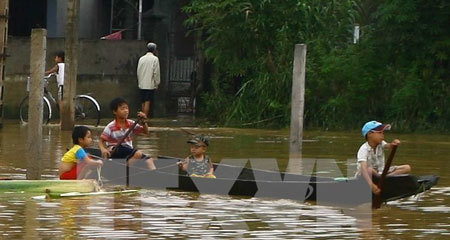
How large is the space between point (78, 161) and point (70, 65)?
928cm

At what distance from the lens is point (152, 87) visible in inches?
1078

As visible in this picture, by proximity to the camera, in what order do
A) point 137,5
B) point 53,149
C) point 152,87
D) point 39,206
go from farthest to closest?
1. point 137,5
2. point 152,87
3. point 53,149
4. point 39,206

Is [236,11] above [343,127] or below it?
above

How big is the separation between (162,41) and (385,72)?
684 centimetres

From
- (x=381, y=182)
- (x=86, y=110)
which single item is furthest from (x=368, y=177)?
(x=86, y=110)

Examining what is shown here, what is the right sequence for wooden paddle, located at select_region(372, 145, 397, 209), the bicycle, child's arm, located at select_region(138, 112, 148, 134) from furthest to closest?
the bicycle, child's arm, located at select_region(138, 112, 148, 134), wooden paddle, located at select_region(372, 145, 397, 209)

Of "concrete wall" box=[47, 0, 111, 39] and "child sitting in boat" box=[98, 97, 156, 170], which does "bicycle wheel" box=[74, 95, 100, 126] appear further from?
"child sitting in boat" box=[98, 97, 156, 170]

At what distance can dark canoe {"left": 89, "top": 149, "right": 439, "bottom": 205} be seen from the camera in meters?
13.5

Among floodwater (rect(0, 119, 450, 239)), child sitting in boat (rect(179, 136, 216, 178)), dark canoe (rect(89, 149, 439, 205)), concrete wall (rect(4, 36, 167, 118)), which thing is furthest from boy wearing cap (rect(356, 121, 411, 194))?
concrete wall (rect(4, 36, 167, 118))

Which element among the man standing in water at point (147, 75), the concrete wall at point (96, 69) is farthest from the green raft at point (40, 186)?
the concrete wall at point (96, 69)

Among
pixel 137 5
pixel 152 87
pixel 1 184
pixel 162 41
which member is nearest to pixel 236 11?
pixel 152 87

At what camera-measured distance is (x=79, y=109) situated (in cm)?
2627

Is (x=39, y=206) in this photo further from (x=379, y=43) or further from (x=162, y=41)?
(x=162, y=41)

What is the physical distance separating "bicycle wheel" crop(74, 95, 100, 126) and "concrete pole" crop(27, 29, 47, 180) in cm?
1044
